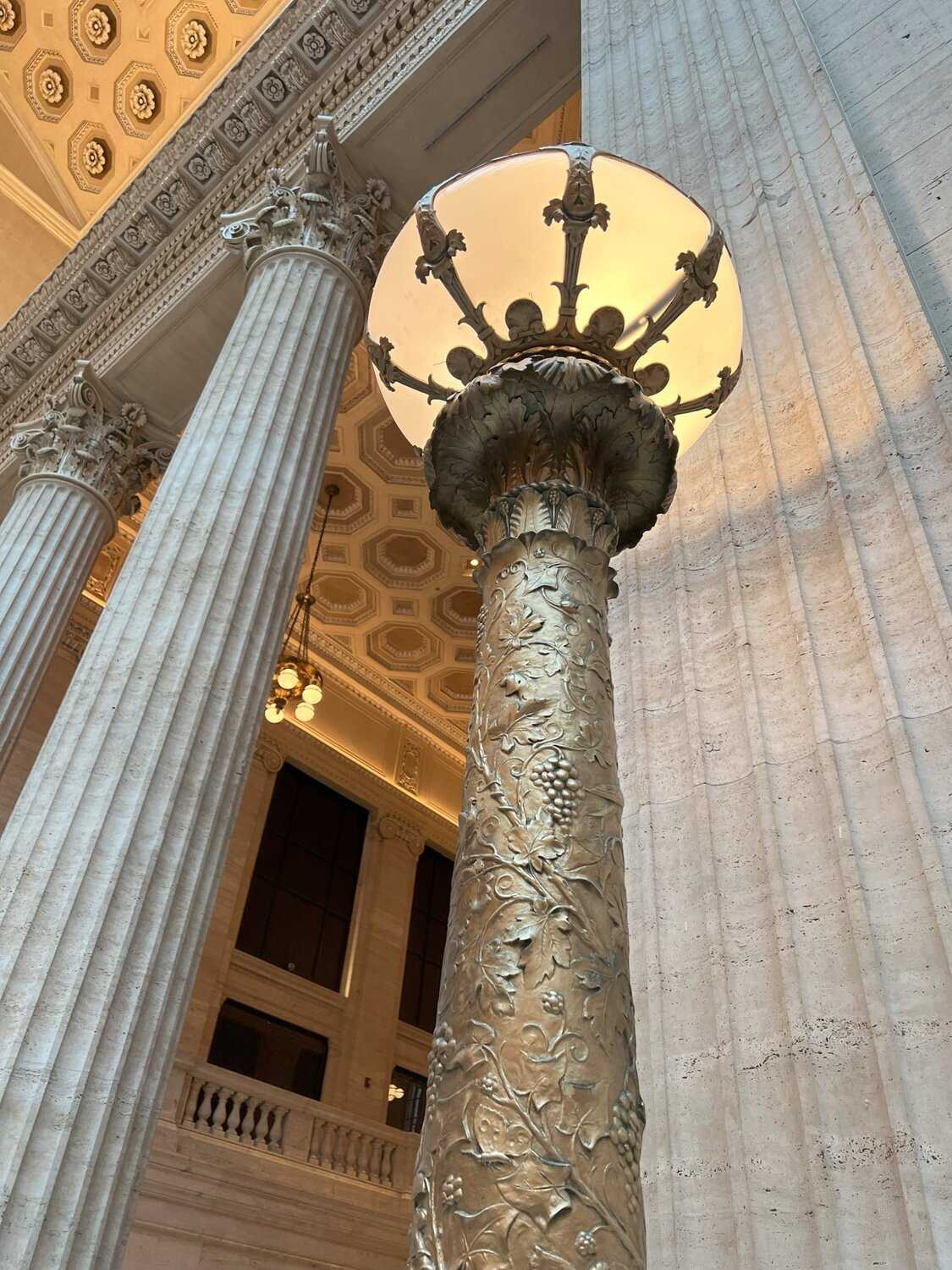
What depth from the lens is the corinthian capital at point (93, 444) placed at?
23.8ft

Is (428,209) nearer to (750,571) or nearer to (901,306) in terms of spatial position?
(750,571)

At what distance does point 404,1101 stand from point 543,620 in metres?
11.8

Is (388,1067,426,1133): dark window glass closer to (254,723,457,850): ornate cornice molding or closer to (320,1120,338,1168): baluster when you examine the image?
(320,1120,338,1168): baluster

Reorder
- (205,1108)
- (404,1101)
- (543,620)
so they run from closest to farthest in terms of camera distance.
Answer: (543,620) < (205,1108) < (404,1101)

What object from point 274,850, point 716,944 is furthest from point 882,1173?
point 274,850

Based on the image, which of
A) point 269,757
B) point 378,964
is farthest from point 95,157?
point 378,964

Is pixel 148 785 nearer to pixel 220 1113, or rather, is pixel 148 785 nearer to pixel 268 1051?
pixel 220 1113

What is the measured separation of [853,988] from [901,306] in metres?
1.48

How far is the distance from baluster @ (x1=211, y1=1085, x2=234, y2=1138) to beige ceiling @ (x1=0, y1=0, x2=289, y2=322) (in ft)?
27.4

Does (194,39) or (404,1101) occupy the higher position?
(194,39)

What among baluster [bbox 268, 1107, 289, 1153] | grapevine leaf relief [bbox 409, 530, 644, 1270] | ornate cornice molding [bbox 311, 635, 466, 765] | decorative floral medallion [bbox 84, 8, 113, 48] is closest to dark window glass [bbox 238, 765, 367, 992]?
ornate cornice molding [bbox 311, 635, 466, 765]

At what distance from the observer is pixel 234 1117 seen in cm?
930

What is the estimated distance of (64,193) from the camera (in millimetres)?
11523

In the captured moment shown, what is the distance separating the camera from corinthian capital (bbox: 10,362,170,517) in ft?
23.8
